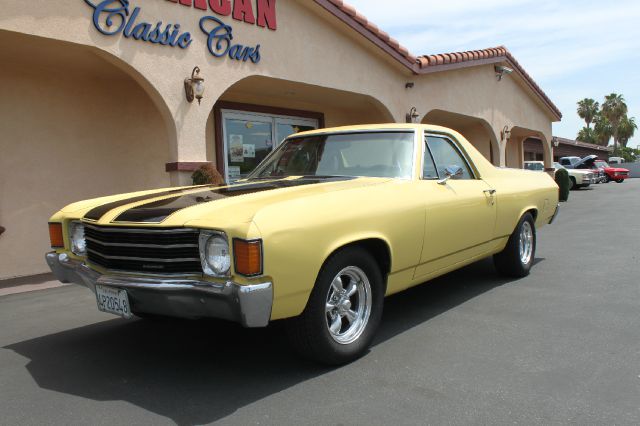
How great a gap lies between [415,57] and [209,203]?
993 cm

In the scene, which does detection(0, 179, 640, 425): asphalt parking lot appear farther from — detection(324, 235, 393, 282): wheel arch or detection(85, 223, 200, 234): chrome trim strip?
detection(85, 223, 200, 234): chrome trim strip

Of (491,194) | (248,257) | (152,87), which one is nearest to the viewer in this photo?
(248,257)

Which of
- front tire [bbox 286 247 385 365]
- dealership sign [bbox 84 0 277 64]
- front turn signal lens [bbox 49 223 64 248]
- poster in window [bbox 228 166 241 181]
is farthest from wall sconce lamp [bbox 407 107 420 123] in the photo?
front turn signal lens [bbox 49 223 64 248]

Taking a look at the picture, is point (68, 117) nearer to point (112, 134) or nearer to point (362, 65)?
point (112, 134)

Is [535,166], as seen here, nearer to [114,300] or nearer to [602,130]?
[114,300]

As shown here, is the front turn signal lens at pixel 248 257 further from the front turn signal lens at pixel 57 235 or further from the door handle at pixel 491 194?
the door handle at pixel 491 194

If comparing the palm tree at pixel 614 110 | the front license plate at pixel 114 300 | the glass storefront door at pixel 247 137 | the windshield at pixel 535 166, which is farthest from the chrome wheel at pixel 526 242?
the palm tree at pixel 614 110

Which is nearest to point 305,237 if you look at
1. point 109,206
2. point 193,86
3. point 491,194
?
point 109,206

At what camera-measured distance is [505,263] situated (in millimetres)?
5566

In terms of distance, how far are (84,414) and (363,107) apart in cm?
1047

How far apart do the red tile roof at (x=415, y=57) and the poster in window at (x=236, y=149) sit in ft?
9.88

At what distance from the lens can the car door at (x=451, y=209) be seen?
402 cm

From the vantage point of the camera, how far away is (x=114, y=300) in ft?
10.3

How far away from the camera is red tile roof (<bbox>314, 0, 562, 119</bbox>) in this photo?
993 centimetres
